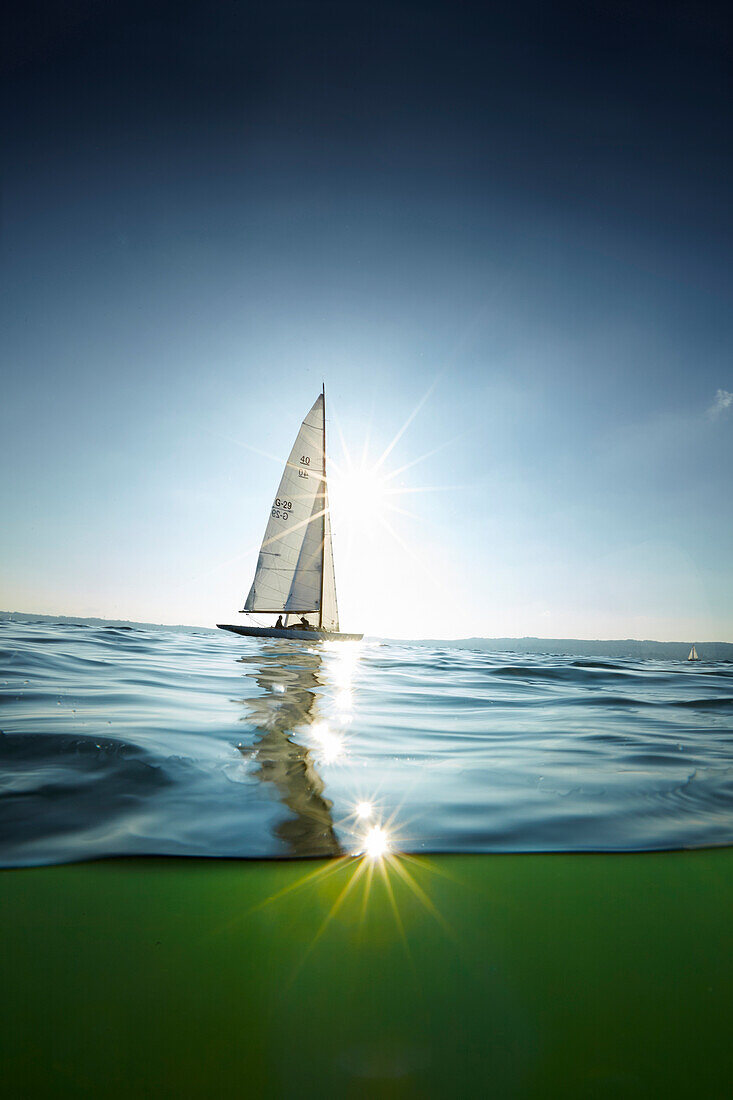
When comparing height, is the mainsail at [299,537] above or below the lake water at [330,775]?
above

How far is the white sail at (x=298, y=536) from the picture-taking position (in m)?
31.4

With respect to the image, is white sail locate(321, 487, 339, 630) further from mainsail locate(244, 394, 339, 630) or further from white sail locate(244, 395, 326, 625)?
white sail locate(244, 395, 326, 625)

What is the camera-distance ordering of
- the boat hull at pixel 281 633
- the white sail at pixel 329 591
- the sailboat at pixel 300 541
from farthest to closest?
the white sail at pixel 329 591 < the sailboat at pixel 300 541 < the boat hull at pixel 281 633

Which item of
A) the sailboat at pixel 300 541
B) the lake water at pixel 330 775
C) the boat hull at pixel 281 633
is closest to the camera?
the lake water at pixel 330 775

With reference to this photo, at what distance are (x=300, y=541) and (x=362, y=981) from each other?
31238 mm

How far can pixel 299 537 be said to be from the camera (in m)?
32.1

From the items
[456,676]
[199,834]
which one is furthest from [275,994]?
[456,676]

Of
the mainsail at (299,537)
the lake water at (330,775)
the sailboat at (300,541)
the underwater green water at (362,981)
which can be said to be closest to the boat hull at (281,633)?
the sailboat at (300,541)

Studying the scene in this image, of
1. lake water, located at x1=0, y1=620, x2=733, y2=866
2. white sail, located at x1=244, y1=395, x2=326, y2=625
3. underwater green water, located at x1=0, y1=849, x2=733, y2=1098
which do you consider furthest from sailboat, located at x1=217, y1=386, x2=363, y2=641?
underwater green water, located at x1=0, y1=849, x2=733, y2=1098

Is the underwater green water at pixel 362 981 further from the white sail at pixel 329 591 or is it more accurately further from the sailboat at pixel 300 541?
the white sail at pixel 329 591

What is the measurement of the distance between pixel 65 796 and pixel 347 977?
1.90 m

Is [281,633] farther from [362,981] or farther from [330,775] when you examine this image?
[362,981]

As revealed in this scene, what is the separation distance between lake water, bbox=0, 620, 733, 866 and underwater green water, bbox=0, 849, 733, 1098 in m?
0.28

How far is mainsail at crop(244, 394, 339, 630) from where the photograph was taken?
31.5 metres
